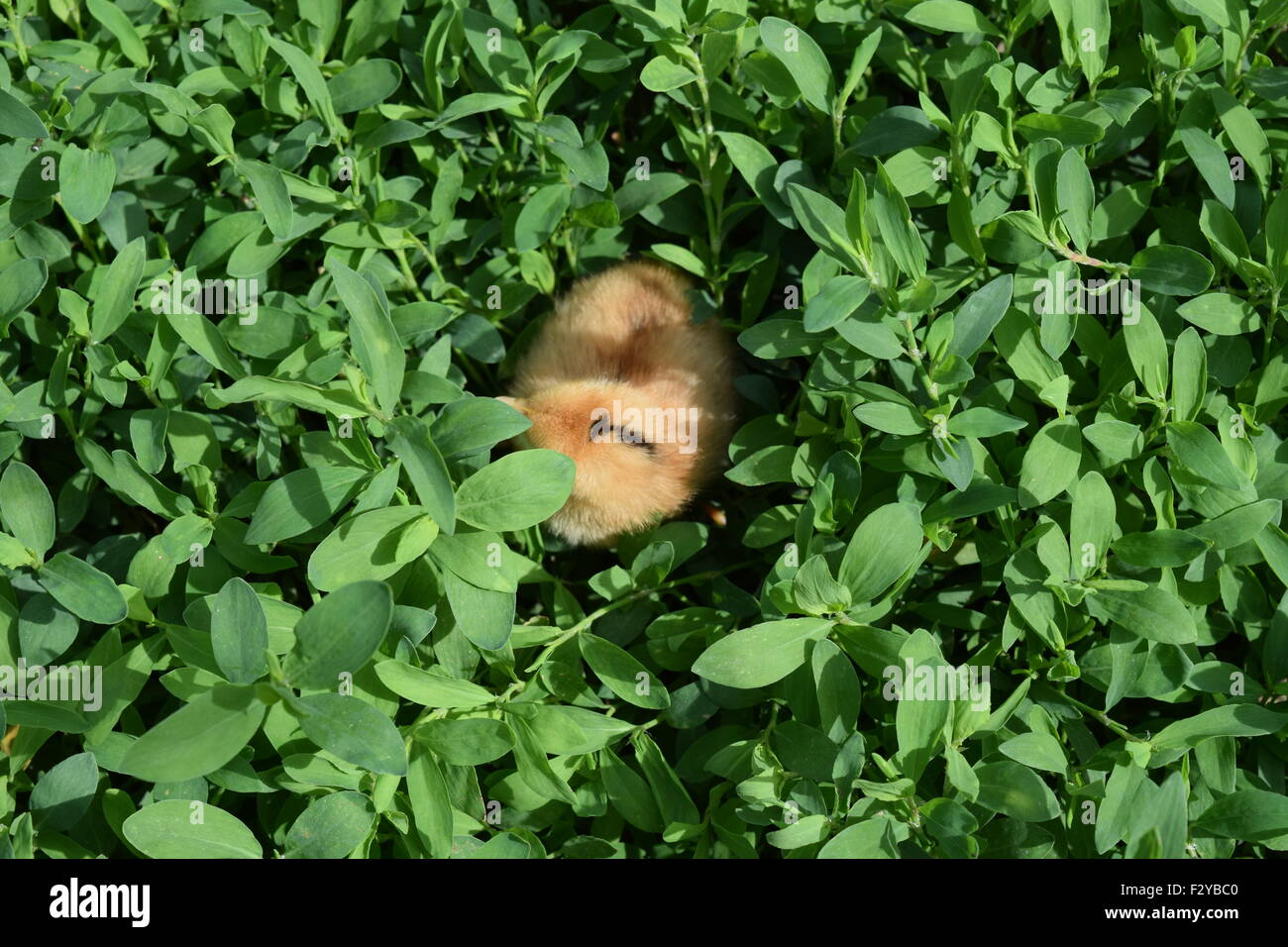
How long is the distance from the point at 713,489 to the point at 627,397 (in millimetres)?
276

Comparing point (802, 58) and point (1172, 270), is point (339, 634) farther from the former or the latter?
point (1172, 270)

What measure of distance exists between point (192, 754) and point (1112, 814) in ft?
3.75

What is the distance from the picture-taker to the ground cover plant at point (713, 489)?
56.9 inches

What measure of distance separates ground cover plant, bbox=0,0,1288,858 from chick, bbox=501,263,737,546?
9cm

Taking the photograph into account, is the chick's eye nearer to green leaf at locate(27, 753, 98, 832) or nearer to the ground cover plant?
the ground cover plant

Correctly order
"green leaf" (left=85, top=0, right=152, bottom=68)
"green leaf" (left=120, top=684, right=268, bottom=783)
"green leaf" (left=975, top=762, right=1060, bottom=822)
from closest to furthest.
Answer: "green leaf" (left=120, top=684, right=268, bottom=783) < "green leaf" (left=975, top=762, right=1060, bottom=822) < "green leaf" (left=85, top=0, right=152, bottom=68)

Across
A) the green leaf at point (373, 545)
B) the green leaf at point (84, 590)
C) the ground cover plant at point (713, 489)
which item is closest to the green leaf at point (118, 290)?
the ground cover plant at point (713, 489)

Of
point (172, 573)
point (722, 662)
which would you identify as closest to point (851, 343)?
point (722, 662)

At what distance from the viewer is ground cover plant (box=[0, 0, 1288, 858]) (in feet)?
4.75

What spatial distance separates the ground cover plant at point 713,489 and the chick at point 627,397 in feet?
0.28

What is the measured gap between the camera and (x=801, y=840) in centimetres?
141

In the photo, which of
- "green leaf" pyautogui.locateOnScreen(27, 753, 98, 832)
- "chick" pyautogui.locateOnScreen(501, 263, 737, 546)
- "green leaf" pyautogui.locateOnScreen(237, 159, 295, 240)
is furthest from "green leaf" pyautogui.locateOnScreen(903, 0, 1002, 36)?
"green leaf" pyautogui.locateOnScreen(27, 753, 98, 832)

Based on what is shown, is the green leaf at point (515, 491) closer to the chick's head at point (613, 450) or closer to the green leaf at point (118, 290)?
the chick's head at point (613, 450)
